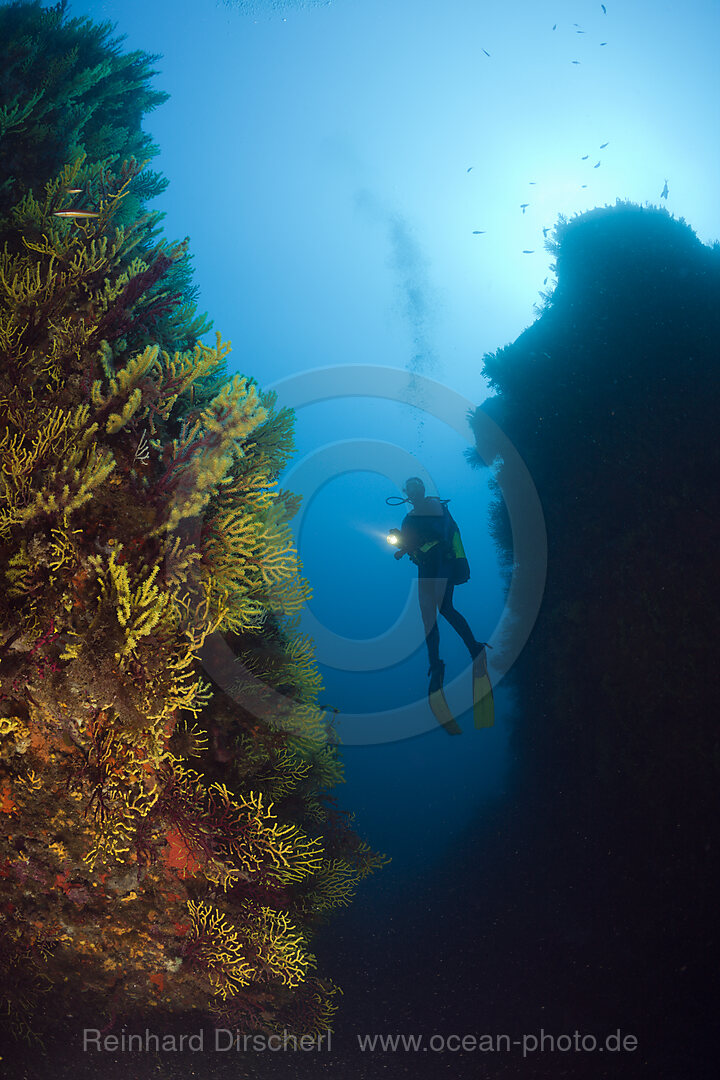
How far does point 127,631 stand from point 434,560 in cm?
617

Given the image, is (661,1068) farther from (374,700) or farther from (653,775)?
(374,700)

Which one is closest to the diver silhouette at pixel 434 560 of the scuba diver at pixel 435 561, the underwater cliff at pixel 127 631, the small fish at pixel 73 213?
the scuba diver at pixel 435 561

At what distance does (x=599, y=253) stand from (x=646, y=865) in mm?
13699

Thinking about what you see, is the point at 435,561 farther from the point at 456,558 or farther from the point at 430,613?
the point at 430,613

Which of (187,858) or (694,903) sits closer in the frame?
(187,858)

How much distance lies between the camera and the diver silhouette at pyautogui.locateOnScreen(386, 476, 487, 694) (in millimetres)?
8031

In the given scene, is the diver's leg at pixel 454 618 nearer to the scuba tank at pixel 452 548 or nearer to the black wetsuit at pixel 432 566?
the black wetsuit at pixel 432 566

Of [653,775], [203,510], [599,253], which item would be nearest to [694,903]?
[653,775]

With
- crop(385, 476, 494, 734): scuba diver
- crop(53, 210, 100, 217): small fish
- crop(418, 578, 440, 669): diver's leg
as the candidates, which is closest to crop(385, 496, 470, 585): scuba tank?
crop(385, 476, 494, 734): scuba diver

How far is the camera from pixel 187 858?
3930 mm

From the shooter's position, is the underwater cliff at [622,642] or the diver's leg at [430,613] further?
the diver's leg at [430,613]

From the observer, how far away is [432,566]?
841 cm

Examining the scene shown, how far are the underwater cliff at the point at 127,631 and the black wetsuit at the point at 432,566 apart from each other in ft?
11.7

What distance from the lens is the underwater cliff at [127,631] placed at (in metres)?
3.09
